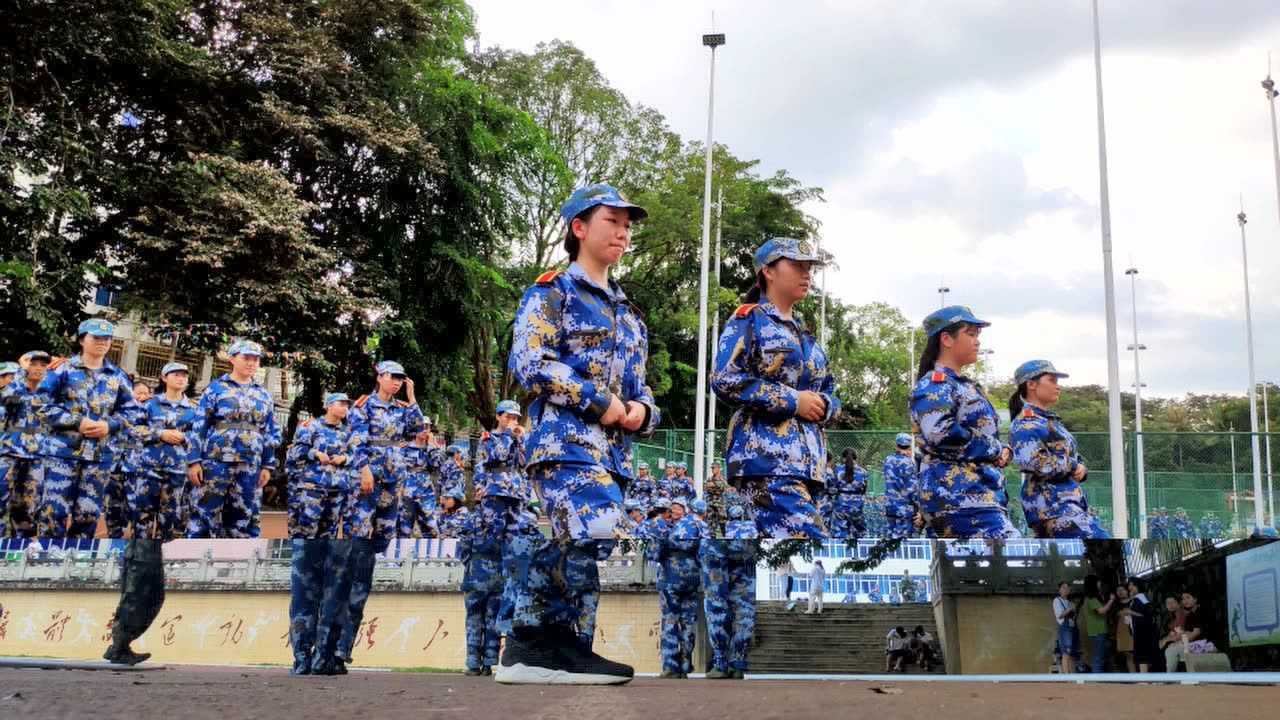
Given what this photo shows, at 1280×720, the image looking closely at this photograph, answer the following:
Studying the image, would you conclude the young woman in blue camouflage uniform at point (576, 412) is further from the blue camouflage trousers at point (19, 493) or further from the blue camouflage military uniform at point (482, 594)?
the blue camouflage trousers at point (19, 493)

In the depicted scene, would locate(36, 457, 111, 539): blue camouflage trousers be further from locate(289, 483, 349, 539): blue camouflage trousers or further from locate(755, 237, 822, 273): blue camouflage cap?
locate(755, 237, 822, 273): blue camouflage cap

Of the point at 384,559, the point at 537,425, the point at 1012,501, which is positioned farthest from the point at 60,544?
the point at 1012,501

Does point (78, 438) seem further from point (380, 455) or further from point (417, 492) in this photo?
point (417, 492)

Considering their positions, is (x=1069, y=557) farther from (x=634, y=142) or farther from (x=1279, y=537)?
(x=634, y=142)

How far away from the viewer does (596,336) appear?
10.9 ft

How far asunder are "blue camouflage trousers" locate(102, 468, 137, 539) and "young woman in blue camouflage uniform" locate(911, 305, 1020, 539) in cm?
414

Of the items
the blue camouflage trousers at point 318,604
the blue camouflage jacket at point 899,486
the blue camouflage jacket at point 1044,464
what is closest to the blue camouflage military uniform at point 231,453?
the blue camouflage trousers at point 318,604

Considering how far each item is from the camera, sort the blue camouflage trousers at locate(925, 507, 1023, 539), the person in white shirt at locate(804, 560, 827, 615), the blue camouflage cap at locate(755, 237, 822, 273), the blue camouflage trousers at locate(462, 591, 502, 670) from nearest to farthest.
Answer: the blue camouflage trousers at locate(462, 591, 502, 670), the person in white shirt at locate(804, 560, 827, 615), the blue camouflage cap at locate(755, 237, 822, 273), the blue camouflage trousers at locate(925, 507, 1023, 539)

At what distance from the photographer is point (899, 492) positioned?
10992 mm

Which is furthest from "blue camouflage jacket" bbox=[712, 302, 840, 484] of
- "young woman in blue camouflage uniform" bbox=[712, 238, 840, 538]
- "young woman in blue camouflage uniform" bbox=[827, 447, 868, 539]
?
"young woman in blue camouflage uniform" bbox=[827, 447, 868, 539]

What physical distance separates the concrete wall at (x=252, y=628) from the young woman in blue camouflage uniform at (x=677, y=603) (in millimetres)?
33

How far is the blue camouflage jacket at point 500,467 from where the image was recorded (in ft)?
26.6

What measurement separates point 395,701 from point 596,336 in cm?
124

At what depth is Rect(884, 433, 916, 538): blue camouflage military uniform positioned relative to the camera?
10.1 meters
